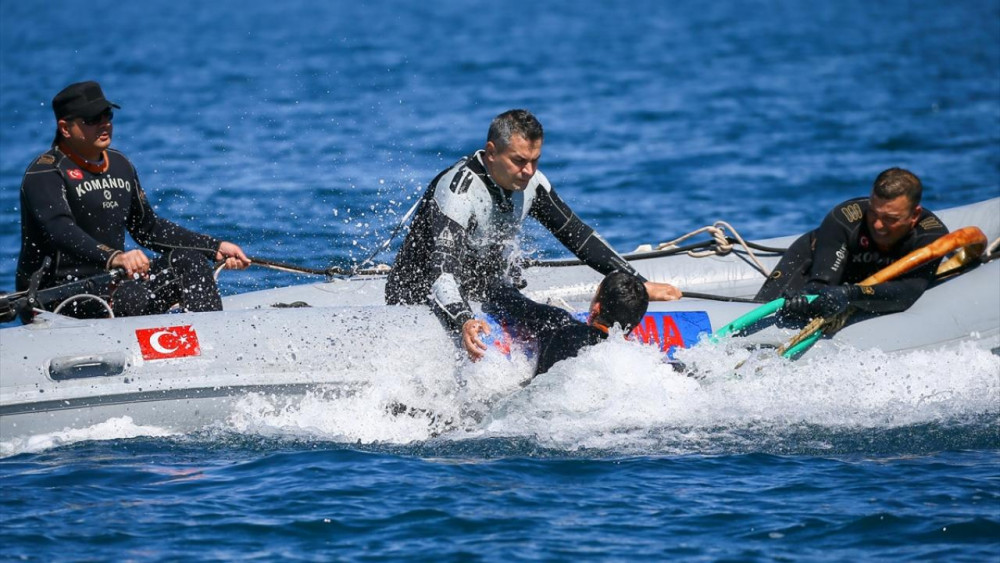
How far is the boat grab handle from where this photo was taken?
6.80m

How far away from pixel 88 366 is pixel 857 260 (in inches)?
174

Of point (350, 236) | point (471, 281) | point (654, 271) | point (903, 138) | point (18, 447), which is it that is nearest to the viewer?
point (18, 447)

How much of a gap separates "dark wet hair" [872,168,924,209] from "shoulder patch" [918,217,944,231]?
35 cm

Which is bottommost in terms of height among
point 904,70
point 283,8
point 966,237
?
point 966,237

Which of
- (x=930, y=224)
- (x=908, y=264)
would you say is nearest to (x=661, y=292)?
(x=908, y=264)

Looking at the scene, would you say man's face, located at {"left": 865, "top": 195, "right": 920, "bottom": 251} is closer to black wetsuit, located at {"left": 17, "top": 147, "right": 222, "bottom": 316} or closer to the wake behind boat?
the wake behind boat

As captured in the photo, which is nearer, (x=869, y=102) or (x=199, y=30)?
(x=869, y=102)

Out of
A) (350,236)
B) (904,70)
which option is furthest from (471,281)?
(904,70)

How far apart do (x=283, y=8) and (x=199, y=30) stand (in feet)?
41.7

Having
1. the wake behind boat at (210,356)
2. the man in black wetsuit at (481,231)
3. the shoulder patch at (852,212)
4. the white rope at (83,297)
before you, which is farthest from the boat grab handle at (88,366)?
the shoulder patch at (852,212)

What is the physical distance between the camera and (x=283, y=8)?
2216 inches

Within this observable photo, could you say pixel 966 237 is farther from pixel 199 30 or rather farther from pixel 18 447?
pixel 199 30

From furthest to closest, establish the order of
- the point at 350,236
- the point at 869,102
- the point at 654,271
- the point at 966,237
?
the point at 869,102
the point at 350,236
the point at 654,271
the point at 966,237

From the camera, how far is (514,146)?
676cm
